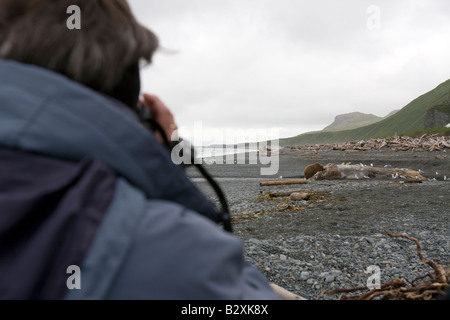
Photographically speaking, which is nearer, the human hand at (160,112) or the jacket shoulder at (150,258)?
the jacket shoulder at (150,258)

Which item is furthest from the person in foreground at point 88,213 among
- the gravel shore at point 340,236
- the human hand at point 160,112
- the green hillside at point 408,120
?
the green hillside at point 408,120

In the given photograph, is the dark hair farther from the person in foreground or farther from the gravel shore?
the gravel shore

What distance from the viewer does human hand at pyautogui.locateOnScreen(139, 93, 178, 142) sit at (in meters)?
1.52

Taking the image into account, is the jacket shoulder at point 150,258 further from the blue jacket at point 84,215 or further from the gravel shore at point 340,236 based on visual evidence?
the gravel shore at point 340,236

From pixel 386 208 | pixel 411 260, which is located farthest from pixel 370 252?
pixel 386 208

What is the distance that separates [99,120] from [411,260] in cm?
485

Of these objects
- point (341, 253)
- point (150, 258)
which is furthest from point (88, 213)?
point (341, 253)

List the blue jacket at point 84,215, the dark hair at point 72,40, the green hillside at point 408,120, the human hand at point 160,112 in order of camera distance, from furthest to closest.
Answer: the green hillside at point 408,120 < the human hand at point 160,112 < the dark hair at point 72,40 < the blue jacket at point 84,215

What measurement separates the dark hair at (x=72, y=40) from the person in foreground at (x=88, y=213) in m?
0.12

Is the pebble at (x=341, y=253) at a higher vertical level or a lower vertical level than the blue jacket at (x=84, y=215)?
lower

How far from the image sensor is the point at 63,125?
96cm

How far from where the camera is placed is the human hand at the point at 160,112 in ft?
4.99

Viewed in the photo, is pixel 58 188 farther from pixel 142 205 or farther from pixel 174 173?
pixel 174 173
